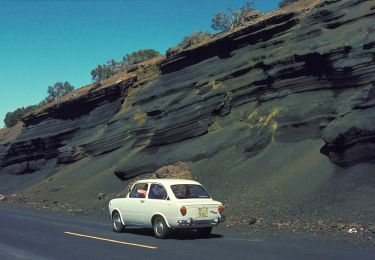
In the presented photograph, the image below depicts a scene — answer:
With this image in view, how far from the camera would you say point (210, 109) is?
31.9 metres

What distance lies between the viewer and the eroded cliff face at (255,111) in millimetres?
21469

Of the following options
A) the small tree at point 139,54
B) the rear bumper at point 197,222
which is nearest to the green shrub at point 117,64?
the small tree at point 139,54

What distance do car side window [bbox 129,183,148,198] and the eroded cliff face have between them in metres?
5.66

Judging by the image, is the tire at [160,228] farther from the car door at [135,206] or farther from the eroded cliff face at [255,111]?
the eroded cliff face at [255,111]

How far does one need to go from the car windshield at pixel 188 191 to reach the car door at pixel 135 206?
1111 mm

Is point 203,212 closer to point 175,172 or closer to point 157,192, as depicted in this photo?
point 157,192

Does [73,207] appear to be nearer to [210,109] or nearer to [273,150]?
[210,109]

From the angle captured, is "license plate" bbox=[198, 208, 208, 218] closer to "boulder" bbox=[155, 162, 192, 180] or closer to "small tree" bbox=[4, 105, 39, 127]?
"boulder" bbox=[155, 162, 192, 180]

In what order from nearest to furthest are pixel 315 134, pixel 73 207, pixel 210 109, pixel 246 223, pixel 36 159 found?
pixel 246 223, pixel 315 134, pixel 73 207, pixel 210 109, pixel 36 159

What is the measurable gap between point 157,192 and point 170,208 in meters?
1.07

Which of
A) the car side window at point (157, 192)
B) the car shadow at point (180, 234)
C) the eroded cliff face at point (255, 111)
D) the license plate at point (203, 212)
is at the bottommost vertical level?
the car shadow at point (180, 234)

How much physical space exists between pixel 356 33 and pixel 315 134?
627 centimetres

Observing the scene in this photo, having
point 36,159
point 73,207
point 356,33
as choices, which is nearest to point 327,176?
point 356,33

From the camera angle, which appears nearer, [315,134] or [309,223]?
[309,223]
